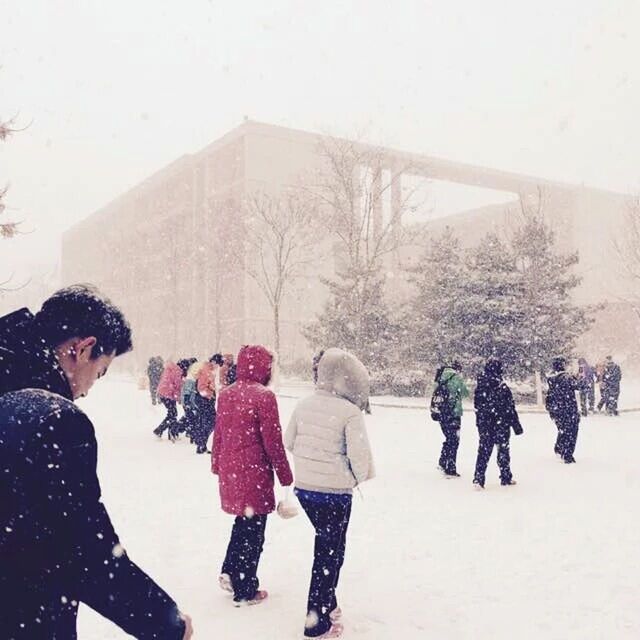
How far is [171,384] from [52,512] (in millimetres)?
14596

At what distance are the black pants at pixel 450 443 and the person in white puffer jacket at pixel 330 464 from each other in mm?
Result: 6366

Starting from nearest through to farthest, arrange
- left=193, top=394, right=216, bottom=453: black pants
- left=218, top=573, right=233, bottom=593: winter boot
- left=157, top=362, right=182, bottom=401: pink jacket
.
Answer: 1. left=218, top=573, right=233, bottom=593: winter boot
2. left=193, top=394, right=216, bottom=453: black pants
3. left=157, top=362, right=182, bottom=401: pink jacket

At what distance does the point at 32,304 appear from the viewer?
113 m

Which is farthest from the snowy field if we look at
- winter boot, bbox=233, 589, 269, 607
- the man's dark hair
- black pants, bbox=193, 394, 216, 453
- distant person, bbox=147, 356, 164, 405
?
distant person, bbox=147, 356, 164, 405

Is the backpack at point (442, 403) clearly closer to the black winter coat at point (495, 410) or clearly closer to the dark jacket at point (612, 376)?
the black winter coat at point (495, 410)

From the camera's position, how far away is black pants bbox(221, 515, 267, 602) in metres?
5.12

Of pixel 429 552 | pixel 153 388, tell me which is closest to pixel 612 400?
pixel 153 388

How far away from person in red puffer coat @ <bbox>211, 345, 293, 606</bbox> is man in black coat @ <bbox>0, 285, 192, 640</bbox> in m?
3.20

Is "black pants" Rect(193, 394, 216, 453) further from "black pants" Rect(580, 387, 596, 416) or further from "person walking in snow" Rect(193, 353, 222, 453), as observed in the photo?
"black pants" Rect(580, 387, 596, 416)

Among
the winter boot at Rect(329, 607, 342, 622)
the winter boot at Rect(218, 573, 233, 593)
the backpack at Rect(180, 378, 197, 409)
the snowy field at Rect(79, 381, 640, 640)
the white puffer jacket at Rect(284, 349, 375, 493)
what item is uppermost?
the white puffer jacket at Rect(284, 349, 375, 493)

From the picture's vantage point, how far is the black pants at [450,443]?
1089 centimetres

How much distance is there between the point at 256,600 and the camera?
5.24 m

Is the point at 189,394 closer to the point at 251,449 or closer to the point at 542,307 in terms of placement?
the point at 251,449

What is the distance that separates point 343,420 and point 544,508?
197 inches
